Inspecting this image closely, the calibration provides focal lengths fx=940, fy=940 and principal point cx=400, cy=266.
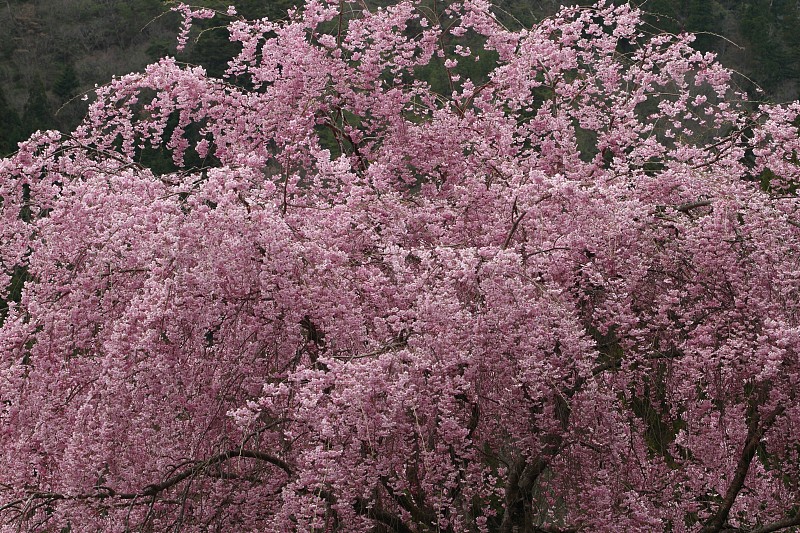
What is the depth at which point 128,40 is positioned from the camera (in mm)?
25859

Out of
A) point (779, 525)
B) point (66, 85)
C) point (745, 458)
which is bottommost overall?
point (66, 85)

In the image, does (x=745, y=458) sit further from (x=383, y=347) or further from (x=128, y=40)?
(x=128, y=40)

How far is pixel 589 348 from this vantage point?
405 cm

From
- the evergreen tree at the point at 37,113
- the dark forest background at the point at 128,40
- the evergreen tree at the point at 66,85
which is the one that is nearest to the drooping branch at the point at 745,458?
the evergreen tree at the point at 37,113

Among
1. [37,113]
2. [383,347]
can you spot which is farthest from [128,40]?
[383,347]

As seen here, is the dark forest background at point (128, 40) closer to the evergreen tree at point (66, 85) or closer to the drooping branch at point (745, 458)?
the evergreen tree at point (66, 85)

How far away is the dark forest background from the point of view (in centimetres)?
2252

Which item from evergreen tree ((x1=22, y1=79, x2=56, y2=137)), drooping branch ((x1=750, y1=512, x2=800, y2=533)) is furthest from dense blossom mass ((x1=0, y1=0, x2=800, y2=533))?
evergreen tree ((x1=22, y1=79, x2=56, y2=137))

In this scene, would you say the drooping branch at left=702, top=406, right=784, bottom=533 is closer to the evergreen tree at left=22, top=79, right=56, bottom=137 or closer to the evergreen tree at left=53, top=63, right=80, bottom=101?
the evergreen tree at left=22, top=79, right=56, bottom=137

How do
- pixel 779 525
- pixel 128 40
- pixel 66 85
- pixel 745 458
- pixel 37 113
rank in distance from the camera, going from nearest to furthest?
1. pixel 745 458
2. pixel 779 525
3. pixel 37 113
4. pixel 66 85
5. pixel 128 40

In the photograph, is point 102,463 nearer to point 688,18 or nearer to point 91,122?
point 91,122

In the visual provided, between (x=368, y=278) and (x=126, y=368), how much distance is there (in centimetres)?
116

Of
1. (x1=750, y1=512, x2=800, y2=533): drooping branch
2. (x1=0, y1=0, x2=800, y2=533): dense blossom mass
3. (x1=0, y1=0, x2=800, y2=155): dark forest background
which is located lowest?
(x1=0, y1=0, x2=800, y2=155): dark forest background

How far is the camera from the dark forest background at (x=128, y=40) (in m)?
22.5
